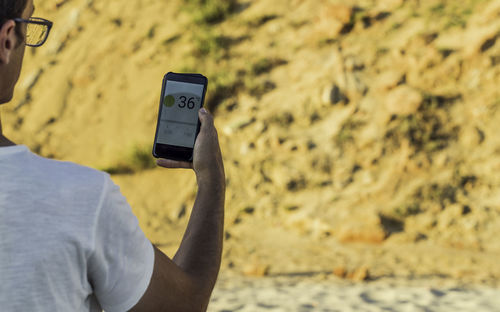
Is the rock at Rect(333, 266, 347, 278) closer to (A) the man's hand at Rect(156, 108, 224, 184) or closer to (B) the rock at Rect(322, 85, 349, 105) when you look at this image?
(B) the rock at Rect(322, 85, 349, 105)

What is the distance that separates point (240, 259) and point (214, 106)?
2634 millimetres

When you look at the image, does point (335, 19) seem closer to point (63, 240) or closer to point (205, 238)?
point (205, 238)

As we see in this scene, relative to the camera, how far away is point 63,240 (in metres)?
0.90

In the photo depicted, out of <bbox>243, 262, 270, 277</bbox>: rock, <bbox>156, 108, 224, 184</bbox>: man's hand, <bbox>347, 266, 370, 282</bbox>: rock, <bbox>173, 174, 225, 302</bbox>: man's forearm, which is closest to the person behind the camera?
<bbox>173, 174, 225, 302</bbox>: man's forearm

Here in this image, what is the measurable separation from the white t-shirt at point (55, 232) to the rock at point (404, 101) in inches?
245

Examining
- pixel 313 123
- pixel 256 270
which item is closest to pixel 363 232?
pixel 256 270

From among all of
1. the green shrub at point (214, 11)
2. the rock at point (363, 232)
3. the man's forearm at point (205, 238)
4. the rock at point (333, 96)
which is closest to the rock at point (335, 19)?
the rock at point (333, 96)

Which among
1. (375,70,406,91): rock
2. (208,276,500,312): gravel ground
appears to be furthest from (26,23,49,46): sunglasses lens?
(375,70,406,91): rock

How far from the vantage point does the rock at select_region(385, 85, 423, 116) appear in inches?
266

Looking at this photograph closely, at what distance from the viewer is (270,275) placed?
5.32 meters

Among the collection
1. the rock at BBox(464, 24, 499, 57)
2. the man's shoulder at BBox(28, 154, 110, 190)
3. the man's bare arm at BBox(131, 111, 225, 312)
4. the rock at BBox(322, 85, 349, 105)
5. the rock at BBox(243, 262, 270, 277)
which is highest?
the rock at BBox(464, 24, 499, 57)

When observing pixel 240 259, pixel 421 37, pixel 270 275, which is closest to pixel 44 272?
pixel 270 275

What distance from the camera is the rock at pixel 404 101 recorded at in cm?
676

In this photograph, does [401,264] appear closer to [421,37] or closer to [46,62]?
[421,37]
